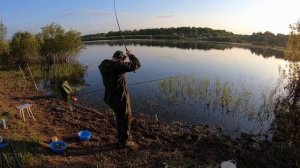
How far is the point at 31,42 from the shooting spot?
27766 millimetres

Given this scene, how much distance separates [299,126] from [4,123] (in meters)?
9.14

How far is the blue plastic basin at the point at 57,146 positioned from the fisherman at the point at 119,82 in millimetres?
1338

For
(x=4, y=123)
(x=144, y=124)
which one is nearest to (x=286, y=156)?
(x=144, y=124)

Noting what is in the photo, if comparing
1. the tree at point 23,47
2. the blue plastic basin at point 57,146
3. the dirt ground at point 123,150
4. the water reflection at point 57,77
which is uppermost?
the tree at point 23,47

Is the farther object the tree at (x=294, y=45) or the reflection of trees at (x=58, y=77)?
the reflection of trees at (x=58, y=77)

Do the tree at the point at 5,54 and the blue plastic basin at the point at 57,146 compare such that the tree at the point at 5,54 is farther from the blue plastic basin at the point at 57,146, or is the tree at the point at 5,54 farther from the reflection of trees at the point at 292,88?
the reflection of trees at the point at 292,88

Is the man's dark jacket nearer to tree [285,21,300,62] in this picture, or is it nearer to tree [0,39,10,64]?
tree [285,21,300,62]

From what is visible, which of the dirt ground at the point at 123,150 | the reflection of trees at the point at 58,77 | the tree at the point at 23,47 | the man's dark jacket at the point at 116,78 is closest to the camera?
the dirt ground at the point at 123,150

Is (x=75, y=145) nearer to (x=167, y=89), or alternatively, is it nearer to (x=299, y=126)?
(x=299, y=126)

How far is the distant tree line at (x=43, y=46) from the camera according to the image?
27766 millimetres

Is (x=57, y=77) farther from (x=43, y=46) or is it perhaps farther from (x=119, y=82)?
(x=119, y=82)

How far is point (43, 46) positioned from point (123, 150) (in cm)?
2603

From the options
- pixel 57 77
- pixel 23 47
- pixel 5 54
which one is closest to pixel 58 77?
pixel 57 77

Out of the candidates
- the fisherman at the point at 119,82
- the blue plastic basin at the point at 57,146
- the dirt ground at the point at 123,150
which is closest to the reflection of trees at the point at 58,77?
the dirt ground at the point at 123,150
